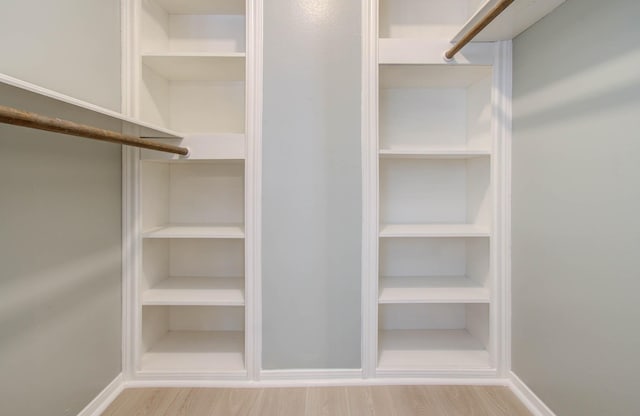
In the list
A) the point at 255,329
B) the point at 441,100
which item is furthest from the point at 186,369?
the point at 441,100

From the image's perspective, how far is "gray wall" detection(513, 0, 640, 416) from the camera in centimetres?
102

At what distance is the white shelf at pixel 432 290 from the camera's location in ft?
5.44

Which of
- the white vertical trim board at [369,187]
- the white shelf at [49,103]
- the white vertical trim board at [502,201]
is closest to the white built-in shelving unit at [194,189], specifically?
the white shelf at [49,103]

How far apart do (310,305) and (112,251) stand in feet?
3.30

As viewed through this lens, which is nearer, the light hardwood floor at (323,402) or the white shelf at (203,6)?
the light hardwood floor at (323,402)

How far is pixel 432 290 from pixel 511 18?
4.41ft

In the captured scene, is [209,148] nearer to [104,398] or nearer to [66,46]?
[66,46]

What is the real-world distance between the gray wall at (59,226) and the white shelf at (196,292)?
195 millimetres

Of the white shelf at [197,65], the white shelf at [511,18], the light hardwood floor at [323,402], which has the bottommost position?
the light hardwood floor at [323,402]

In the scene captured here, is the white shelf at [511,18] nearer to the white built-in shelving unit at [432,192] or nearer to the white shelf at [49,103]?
the white built-in shelving unit at [432,192]

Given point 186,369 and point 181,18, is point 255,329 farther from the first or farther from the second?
point 181,18

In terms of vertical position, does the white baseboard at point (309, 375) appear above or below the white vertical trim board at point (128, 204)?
below

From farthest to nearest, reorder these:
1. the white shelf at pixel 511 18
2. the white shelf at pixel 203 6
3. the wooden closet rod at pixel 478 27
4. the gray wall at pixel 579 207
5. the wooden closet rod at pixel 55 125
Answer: the white shelf at pixel 203 6
the white shelf at pixel 511 18
the wooden closet rod at pixel 478 27
the gray wall at pixel 579 207
the wooden closet rod at pixel 55 125

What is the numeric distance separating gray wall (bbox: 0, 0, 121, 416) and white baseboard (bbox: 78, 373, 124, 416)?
0.11 ft
